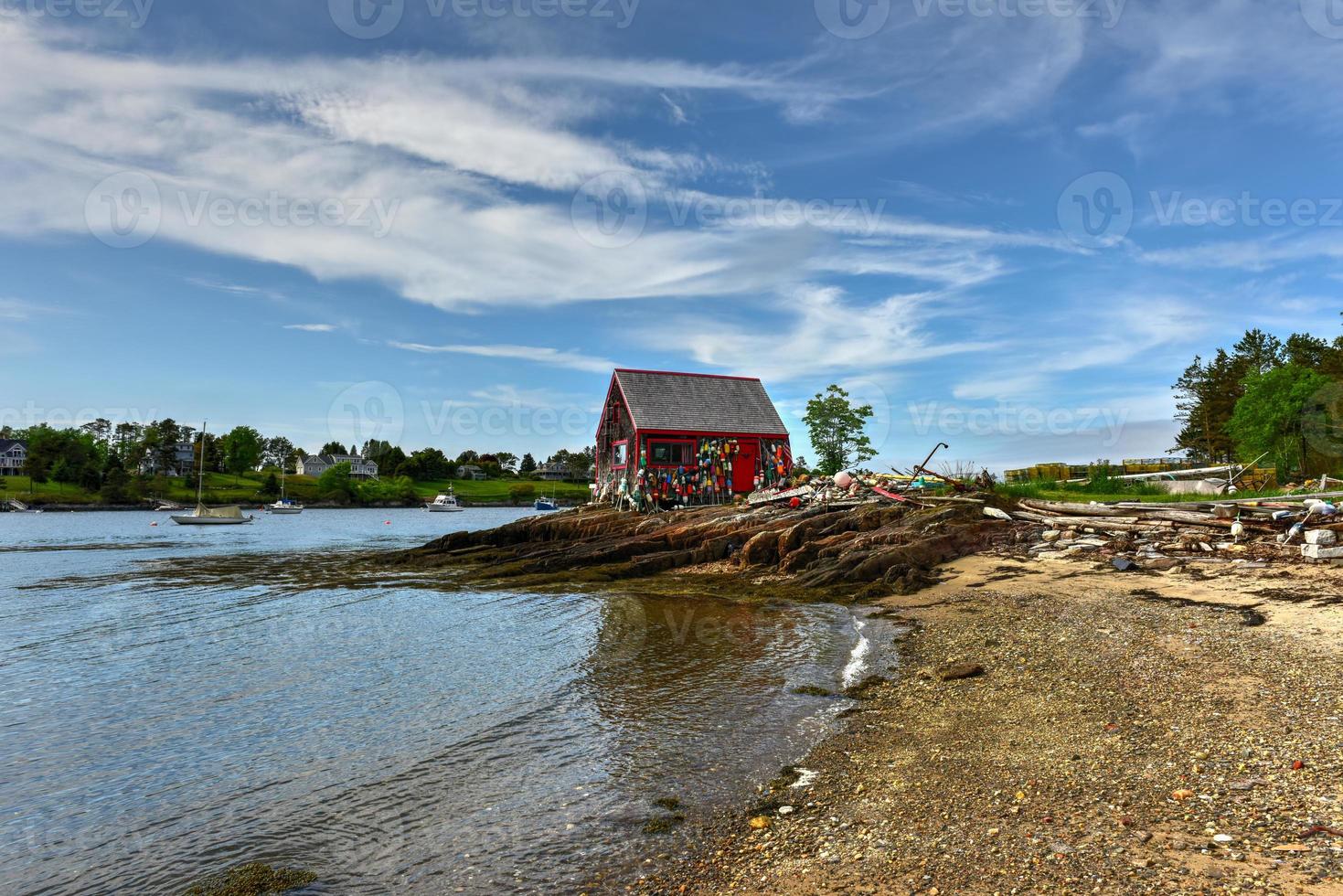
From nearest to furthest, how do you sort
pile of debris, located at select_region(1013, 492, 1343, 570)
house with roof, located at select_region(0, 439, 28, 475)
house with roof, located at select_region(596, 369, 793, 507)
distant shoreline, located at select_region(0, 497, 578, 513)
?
pile of debris, located at select_region(1013, 492, 1343, 570), house with roof, located at select_region(596, 369, 793, 507), distant shoreline, located at select_region(0, 497, 578, 513), house with roof, located at select_region(0, 439, 28, 475)

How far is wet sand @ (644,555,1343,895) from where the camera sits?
4703mm

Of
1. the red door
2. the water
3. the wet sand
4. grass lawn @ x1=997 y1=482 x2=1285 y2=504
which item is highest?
the red door

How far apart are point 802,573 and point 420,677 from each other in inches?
481

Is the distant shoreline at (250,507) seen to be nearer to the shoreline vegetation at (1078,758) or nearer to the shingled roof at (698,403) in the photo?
the shingled roof at (698,403)

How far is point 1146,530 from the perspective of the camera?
1831cm

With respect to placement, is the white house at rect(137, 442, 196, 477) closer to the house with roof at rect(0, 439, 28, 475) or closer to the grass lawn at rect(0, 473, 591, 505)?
the grass lawn at rect(0, 473, 591, 505)

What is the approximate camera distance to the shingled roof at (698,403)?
140 ft

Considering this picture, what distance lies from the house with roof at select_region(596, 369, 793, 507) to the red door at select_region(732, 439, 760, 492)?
58 mm

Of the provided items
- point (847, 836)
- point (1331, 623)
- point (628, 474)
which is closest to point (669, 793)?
point (847, 836)

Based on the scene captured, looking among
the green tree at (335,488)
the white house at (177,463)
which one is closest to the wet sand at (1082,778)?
the green tree at (335,488)

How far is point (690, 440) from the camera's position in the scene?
140 feet

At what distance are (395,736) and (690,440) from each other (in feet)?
112

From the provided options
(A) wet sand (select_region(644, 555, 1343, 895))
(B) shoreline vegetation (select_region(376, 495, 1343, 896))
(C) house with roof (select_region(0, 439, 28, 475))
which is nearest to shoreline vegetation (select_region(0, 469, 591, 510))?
(C) house with roof (select_region(0, 439, 28, 475))

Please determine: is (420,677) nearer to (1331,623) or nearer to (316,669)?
(316,669)
